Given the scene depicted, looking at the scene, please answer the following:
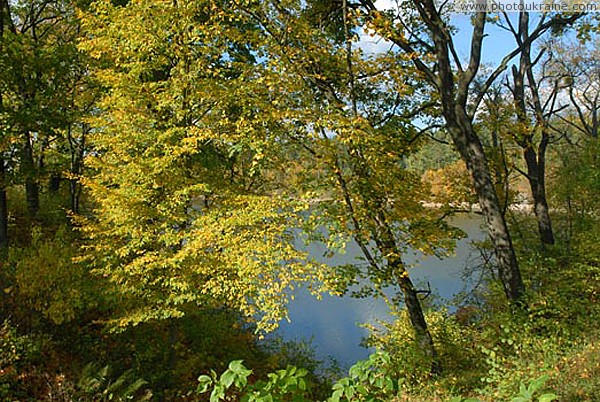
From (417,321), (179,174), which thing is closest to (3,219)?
(179,174)

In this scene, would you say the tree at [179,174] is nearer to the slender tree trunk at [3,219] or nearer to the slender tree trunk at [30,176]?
the slender tree trunk at [3,219]

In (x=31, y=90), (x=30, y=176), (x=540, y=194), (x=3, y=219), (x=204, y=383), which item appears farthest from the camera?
(x=540, y=194)

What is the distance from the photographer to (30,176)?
32.0ft

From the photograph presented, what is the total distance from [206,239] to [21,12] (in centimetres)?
1122

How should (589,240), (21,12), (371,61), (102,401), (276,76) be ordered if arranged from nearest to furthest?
(102,401) < (276,76) < (371,61) < (589,240) < (21,12)

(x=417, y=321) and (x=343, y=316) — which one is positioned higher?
(x=417, y=321)

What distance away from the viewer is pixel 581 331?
6438mm

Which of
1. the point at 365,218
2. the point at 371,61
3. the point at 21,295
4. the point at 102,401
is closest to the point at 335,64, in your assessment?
the point at 371,61

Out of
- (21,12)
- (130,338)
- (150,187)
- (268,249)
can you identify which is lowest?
(130,338)

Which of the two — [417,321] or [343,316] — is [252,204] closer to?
[417,321]

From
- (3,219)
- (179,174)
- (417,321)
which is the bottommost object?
(417,321)

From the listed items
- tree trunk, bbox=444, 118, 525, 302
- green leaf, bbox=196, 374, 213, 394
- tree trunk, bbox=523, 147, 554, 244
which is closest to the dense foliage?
tree trunk, bbox=444, 118, 525, 302

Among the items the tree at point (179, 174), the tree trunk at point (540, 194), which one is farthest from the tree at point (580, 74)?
the tree at point (179, 174)

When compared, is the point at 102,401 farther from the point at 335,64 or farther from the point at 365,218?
the point at 335,64
